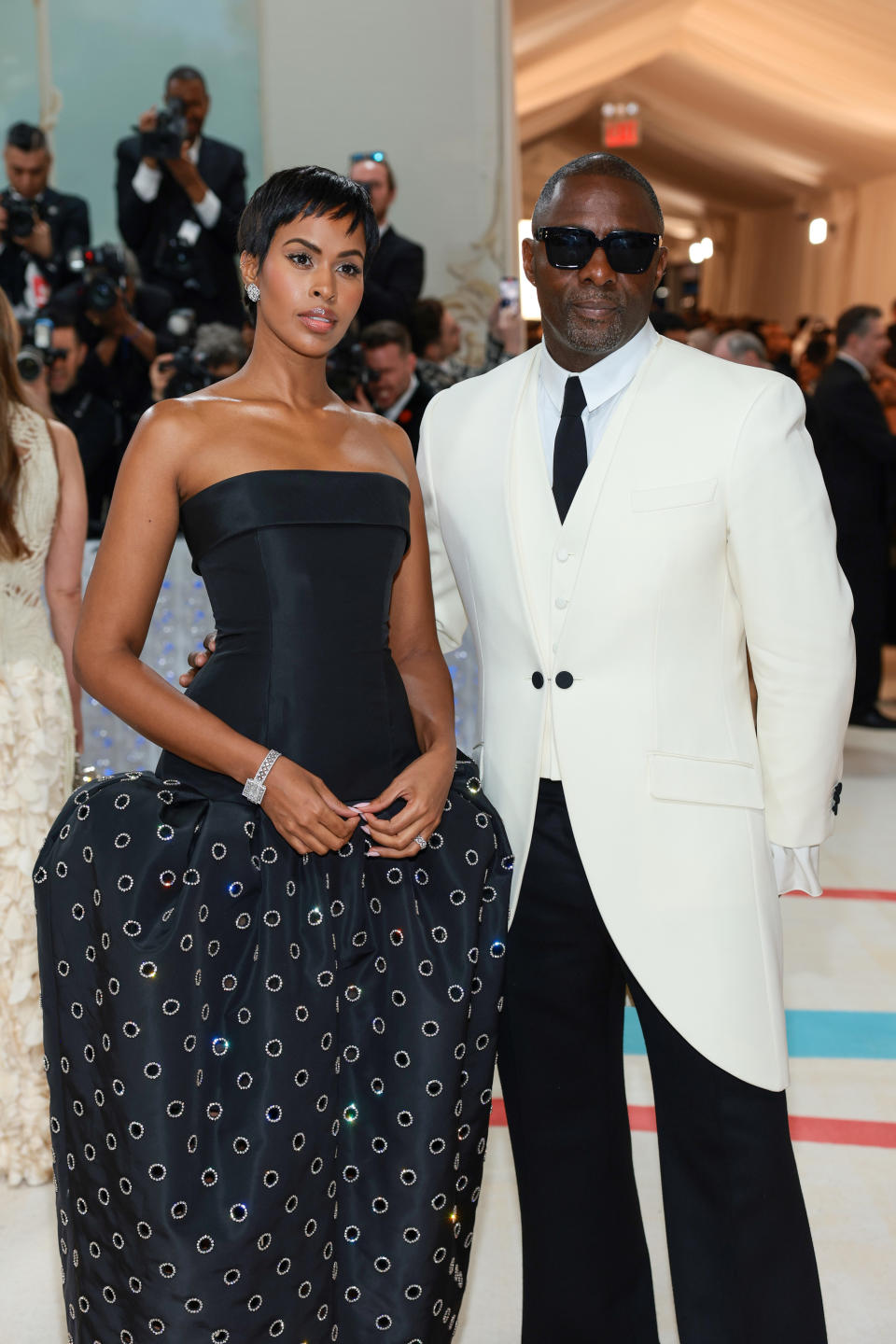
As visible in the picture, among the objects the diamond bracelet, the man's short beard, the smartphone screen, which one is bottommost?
the diamond bracelet

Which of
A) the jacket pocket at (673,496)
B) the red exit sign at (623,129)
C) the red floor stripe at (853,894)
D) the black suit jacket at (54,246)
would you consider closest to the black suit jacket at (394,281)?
the black suit jacket at (54,246)

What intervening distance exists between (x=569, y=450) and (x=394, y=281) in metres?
3.83

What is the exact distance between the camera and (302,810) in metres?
1.67

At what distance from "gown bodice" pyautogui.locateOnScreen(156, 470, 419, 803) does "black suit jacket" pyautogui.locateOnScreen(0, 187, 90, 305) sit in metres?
3.81

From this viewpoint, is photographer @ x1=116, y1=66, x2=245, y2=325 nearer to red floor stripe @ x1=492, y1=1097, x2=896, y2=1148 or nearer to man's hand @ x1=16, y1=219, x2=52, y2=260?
man's hand @ x1=16, y1=219, x2=52, y2=260

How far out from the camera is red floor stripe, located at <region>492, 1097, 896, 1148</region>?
297 centimetres

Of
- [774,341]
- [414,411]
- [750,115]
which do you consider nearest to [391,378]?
[414,411]

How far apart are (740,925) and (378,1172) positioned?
0.54 m

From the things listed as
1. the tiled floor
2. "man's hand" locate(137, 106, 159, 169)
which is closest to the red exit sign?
"man's hand" locate(137, 106, 159, 169)

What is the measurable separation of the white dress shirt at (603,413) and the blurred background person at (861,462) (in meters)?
5.18

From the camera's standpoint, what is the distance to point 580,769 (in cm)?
178

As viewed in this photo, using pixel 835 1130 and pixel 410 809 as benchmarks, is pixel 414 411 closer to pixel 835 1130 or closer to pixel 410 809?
pixel 835 1130

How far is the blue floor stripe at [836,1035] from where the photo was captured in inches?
134

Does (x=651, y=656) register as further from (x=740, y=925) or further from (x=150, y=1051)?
(x=150, y=1051)
